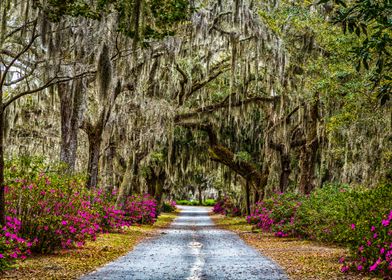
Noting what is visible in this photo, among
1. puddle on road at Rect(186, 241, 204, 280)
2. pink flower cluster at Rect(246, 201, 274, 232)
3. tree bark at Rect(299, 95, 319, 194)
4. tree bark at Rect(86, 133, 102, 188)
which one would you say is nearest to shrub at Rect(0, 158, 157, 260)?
puddle on road at Rect(186, 241, 204, 280)

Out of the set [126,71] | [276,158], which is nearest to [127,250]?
[126,71]

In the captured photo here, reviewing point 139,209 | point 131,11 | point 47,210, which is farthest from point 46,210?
point 139,209

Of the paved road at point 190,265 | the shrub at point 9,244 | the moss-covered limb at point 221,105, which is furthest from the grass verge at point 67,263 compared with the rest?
the moss-covered limb at point 221,105

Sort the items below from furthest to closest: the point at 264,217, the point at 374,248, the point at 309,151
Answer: the point at 264,217 → the point at 309,151 → the point at 374,248

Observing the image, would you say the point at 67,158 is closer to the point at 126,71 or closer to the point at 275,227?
the point at 126,71

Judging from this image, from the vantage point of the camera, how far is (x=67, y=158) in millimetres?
14758

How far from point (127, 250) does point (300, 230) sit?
6.41 meters

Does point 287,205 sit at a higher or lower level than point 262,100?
lower

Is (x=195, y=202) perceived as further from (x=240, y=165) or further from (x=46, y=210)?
(x=46, y=210)

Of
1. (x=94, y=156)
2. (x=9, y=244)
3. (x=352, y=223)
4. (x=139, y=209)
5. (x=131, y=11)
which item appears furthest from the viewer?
(x=139, y=209)

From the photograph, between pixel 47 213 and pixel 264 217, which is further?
pixel 264 217

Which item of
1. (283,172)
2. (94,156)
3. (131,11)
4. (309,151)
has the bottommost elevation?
(283,172)

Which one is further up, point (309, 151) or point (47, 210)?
point (309, 151)

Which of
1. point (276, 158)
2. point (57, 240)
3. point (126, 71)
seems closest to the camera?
point (57, 240)
